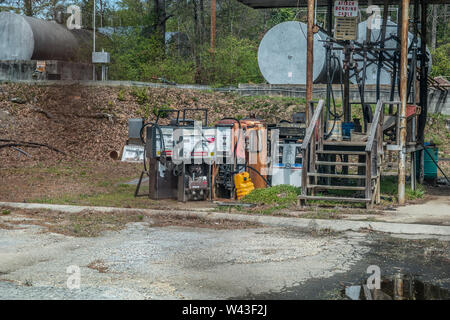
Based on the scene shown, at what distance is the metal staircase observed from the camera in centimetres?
1249

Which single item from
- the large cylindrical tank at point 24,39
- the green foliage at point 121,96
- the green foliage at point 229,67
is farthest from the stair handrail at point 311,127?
the large cylindrical tank at point 24,39

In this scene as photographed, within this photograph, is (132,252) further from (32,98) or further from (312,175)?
(32,98)

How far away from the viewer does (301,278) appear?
723 cm

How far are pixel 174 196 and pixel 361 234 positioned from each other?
526 centimetres

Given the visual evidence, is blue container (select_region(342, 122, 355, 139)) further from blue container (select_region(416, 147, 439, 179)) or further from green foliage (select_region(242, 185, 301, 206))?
blue container (select_region(416, 147, 439, 179))

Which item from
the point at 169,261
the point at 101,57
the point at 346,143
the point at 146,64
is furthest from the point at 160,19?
the point at 169,261

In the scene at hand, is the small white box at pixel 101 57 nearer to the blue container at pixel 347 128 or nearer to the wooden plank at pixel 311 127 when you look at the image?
the blue container at pixel 347 128

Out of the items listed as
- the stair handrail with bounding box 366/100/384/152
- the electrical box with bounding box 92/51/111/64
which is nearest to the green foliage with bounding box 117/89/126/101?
the electrical box with bounding box 92/51/111/64

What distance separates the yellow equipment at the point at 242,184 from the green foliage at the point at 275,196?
0.23 metres

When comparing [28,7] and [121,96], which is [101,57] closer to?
[121,96]

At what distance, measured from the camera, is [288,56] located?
93.4 feet

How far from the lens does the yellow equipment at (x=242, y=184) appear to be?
13.8 meters

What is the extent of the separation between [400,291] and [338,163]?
20.5ft

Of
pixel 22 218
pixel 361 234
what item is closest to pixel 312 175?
pixel 361 234
